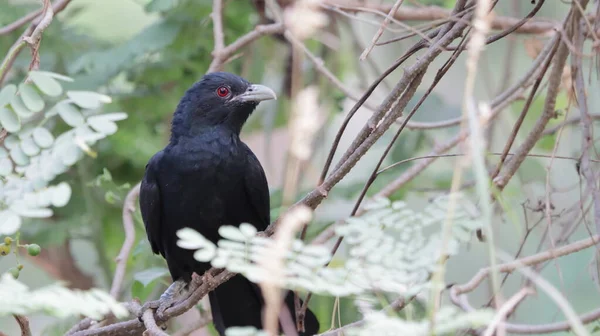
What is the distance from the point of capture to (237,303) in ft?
15.5

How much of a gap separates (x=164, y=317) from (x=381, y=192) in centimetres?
136

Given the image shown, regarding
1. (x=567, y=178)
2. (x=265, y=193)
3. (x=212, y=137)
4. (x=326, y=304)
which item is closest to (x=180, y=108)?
(x=212, y=137)

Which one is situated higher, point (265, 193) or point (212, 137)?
point (212, 137)

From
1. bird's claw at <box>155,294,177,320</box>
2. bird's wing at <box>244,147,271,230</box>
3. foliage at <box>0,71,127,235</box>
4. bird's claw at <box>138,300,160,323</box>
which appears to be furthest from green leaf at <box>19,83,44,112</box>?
bird's wing at <box>244,147,271,230</box>

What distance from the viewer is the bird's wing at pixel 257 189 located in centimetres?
428

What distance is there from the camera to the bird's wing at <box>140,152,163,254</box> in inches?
169

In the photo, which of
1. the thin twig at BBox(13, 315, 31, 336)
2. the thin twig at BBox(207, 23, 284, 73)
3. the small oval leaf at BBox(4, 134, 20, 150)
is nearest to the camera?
the small oval leaf at BBox(4, 134, 20, 150)

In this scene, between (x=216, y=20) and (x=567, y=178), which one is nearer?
(x=216, y=20)

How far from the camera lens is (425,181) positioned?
516 cm

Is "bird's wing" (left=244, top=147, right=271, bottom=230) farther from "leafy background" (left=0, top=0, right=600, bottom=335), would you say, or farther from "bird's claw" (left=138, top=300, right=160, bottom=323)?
"bird's claw" (left=138, top=300, right=160, bottom=323)

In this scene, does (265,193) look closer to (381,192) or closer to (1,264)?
(381,192)

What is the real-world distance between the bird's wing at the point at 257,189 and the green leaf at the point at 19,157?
82.3 inches

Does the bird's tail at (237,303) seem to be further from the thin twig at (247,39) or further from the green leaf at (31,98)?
the green leaf at (31,98)

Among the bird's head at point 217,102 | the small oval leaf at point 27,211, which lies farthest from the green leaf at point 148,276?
the small oval leaf at point 27,211
